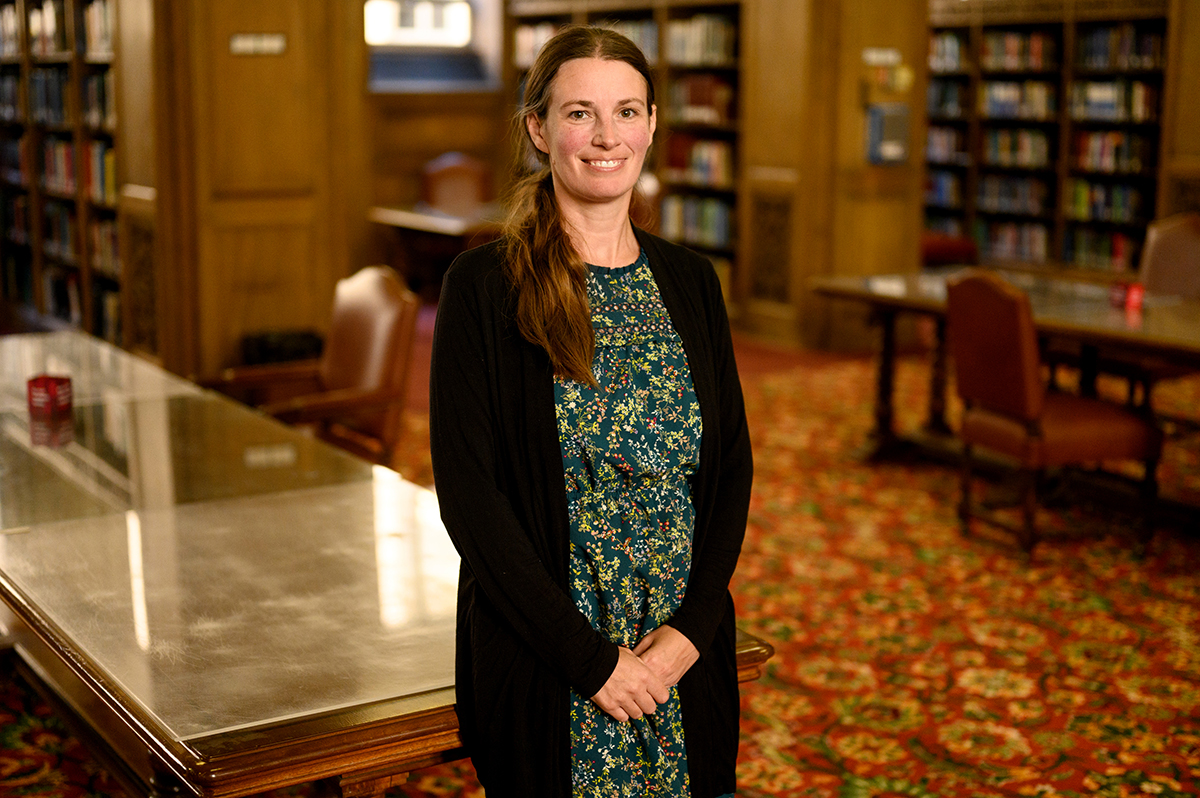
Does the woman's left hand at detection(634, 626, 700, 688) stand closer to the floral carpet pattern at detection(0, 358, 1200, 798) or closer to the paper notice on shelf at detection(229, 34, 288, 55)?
the floral carpet pattern at detection(0, 358, 1200, 798)

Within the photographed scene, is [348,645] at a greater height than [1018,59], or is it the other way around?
[1018,59]

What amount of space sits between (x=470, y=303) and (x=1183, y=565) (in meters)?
3.71

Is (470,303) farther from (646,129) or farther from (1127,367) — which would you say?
(1127,367)

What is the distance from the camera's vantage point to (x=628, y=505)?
6.00 ft

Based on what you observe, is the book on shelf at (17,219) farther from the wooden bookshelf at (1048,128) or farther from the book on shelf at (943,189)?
the book on shelf at (943,189)

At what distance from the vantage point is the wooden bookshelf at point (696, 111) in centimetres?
920

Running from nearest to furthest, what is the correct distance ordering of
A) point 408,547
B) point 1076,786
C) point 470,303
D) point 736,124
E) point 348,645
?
1. point 470,303
2. point 348,645
3. point 408,547
4. point 1076,786
5. point 736,124

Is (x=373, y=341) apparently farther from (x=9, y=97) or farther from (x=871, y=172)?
(x=9, y=97)

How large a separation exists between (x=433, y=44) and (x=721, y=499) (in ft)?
32.3

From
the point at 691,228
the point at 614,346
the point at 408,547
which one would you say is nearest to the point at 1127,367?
the point at 408,547

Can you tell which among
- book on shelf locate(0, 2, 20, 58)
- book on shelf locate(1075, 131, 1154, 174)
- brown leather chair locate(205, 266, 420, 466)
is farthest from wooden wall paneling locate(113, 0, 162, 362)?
book on shelf locate(1075, 131, 1154, 174)

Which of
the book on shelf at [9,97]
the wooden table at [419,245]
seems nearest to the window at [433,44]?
the wooden table at [419,245]

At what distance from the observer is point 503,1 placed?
36.2 feet

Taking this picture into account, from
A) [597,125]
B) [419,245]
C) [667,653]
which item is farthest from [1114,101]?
[667,653]
